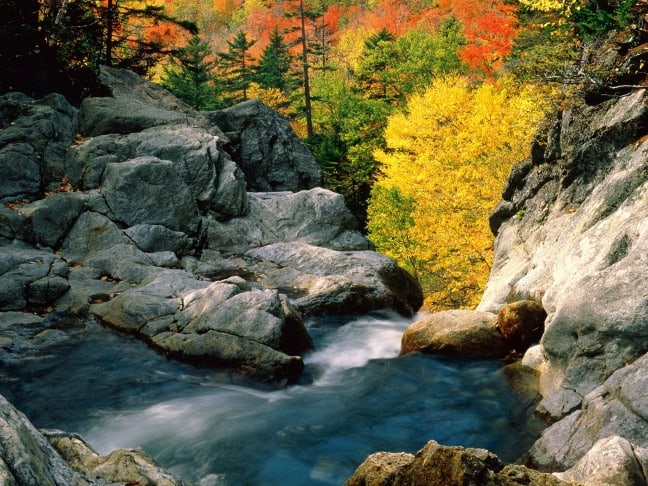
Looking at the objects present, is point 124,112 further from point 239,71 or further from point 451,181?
point 239,71

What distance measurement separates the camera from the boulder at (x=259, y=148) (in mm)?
26469

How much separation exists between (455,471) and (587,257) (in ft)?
21.6

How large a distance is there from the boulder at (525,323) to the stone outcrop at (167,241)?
167 inches

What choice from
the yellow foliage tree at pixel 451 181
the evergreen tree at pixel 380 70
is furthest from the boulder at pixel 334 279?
the evergreen tree at pixel 380 70

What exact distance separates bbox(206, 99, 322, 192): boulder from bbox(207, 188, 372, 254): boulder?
5.10 metres

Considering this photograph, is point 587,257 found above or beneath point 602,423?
above

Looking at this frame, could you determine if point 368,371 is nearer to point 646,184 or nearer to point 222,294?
point 222,294

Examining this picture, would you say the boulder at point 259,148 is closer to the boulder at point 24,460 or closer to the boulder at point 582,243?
the boulder at point 582,243

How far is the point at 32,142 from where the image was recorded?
17.7m

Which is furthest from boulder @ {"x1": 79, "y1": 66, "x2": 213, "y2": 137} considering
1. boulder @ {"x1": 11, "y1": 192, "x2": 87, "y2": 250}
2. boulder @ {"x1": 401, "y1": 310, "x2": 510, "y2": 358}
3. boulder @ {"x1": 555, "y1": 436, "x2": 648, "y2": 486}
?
boulder @ {"x1": 555, "y1": 436, "x2": 648, "y2": 486}

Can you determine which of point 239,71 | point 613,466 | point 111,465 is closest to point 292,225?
point 111,465

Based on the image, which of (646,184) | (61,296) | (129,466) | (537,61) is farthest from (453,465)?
(537,61)

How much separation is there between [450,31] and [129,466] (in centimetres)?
4427

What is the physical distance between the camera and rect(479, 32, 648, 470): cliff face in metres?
6.43
